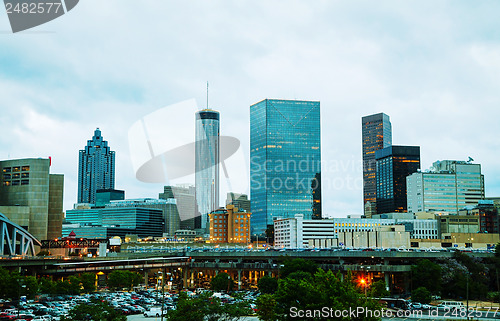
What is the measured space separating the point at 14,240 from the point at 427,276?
390 feet

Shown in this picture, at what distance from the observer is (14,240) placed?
522ft

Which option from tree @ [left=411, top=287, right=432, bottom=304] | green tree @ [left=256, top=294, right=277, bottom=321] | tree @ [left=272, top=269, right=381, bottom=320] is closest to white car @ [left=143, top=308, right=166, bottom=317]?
green tree @ [left=256, top=294, right=277, bottom=321]

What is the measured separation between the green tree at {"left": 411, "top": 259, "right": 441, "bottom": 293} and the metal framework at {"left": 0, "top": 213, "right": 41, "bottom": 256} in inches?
4468

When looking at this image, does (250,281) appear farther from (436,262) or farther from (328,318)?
(328,318)

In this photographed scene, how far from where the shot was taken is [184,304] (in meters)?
61.3

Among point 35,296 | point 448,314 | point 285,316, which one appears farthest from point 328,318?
point 35,296

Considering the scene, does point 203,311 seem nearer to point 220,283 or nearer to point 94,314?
point 94,314

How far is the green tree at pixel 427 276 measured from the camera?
11712cm

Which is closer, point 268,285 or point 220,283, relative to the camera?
point 268,285

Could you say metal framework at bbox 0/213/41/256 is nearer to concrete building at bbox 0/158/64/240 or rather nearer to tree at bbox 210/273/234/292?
concrete building at bbox 0/158/64/240

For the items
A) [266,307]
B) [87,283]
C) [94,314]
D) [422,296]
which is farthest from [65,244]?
[94,314]

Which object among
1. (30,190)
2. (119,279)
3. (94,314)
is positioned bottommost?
(119,279)

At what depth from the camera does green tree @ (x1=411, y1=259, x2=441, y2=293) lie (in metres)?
117

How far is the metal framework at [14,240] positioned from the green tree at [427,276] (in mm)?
113483
